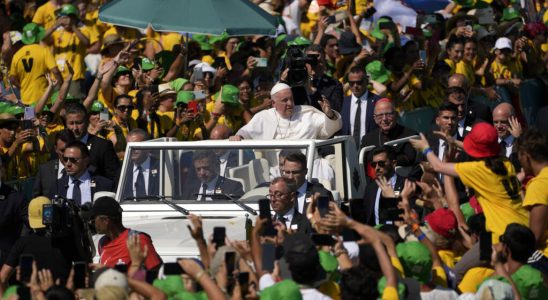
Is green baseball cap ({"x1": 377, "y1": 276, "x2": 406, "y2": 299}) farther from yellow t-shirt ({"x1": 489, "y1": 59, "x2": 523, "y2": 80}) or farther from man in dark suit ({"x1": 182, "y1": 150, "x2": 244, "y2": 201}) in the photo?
yellow t-shirt ({"x1": 489, "y1": 59, "x2": 523, "y2": 80})

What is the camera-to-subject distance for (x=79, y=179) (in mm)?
14250

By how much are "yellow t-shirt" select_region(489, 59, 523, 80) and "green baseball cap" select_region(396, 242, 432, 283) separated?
432 inches

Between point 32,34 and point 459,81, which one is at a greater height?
point 32,34

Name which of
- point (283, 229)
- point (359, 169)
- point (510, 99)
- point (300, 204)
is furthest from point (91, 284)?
point (510, 99)

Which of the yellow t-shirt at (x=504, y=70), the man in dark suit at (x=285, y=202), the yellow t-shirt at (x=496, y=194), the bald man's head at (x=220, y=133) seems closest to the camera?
the yellow t-shirt at (x=496, y=194)

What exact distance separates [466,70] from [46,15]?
5.84 metres

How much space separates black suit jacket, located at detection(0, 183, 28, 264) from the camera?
513 inches

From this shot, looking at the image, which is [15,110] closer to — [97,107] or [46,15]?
[97,107]

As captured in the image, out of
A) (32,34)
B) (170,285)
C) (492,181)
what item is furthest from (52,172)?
(170,285)

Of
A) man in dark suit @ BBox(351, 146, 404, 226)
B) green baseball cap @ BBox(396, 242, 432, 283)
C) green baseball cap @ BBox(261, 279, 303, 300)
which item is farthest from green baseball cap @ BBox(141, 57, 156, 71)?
green baseball cap @ BBox(261, 279, 303, 300)

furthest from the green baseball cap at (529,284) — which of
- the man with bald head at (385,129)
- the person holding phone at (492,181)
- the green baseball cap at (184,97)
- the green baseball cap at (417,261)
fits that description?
the green baseball cap at (184,97)

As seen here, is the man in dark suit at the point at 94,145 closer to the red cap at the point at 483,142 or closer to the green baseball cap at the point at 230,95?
the green baseball cap at the point at 230,95

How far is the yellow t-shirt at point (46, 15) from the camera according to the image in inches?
829

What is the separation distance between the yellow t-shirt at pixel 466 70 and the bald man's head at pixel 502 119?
361cm
